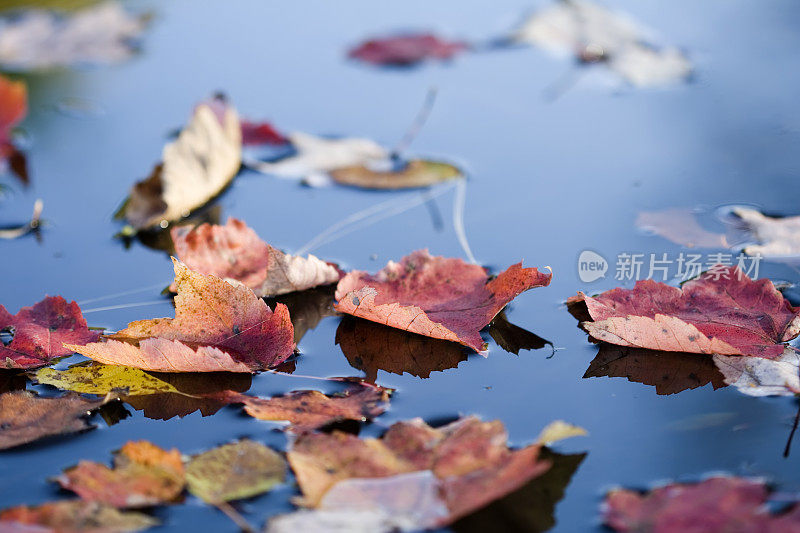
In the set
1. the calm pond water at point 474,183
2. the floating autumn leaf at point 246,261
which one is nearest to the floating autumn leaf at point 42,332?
the calm pond water at point 474,183

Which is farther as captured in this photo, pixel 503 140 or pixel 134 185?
pixel 503 140

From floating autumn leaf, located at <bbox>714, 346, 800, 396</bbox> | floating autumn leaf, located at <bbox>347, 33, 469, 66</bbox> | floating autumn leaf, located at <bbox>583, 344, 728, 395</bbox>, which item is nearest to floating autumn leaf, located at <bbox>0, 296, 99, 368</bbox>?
floating autumn leaf, located at <bbox>583, 344, 728, 395</bbox>

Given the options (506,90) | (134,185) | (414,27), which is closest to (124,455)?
(134,185)

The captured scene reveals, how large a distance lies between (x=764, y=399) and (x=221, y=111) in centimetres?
111

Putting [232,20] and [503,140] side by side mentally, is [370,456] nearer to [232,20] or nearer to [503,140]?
[503,140]

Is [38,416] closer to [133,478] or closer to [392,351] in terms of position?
[133,478]

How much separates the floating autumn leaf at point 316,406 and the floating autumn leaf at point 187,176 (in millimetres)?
556

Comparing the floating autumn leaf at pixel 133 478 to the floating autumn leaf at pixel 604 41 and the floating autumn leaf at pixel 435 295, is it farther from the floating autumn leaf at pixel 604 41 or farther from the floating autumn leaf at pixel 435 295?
the floating autumn leaf at pixel 604 41

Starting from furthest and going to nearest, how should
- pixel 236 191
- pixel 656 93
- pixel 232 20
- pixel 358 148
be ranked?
pixel 232 20 → pixel 656 93 → pixel 358 148 → pixel 236 191

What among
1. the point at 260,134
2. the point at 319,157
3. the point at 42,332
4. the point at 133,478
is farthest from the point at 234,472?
the point at 260,134

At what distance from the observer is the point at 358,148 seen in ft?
5.15

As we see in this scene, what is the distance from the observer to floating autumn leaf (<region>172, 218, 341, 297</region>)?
3.57ft

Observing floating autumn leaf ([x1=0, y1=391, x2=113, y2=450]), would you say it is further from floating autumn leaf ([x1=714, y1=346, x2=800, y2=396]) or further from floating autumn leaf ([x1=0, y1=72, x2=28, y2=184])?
floating autumn leaf ([x1=0, y1=72, x2=28, y2=184])

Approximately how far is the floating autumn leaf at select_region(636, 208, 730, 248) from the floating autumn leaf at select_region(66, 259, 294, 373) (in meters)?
0.63
